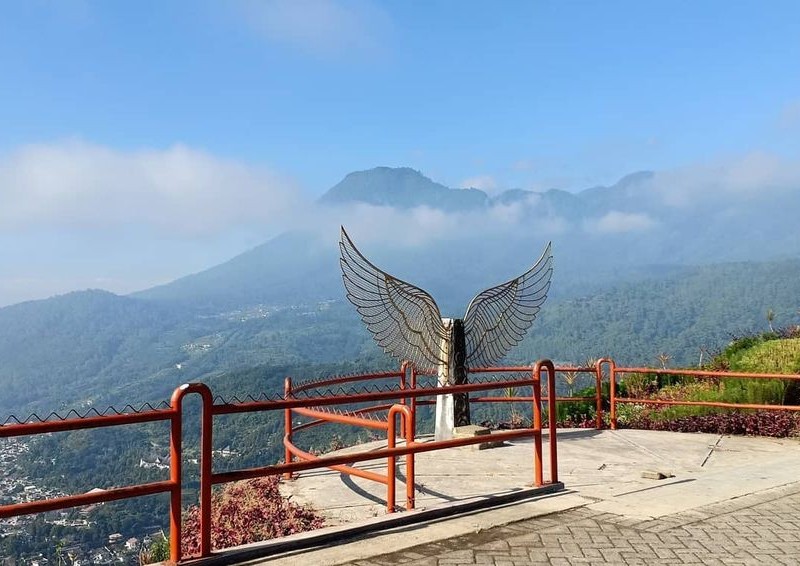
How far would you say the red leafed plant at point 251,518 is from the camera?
270 inches

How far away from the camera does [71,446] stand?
199 ft

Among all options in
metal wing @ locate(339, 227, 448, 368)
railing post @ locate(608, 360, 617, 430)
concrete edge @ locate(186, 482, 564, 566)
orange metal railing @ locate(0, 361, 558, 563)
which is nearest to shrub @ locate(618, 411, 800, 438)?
railing post @ locate(608, 360, 617, 430)

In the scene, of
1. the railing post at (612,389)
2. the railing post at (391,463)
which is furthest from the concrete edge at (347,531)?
the railing post at (612,389)

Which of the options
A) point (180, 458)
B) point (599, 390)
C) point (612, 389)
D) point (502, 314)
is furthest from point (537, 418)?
point (502, 314)

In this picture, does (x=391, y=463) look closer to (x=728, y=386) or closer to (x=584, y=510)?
(x=584, y=510)

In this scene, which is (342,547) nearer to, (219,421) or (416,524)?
(416,524)

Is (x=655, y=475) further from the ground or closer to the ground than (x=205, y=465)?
closer to the ground

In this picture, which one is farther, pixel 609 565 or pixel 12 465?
pixel 12 465

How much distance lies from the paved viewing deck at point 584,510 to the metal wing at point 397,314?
5.70ft

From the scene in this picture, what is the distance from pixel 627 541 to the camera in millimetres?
5492

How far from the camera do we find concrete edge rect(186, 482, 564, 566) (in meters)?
5.09

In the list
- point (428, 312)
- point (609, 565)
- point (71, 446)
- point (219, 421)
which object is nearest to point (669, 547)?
point (609, 565)

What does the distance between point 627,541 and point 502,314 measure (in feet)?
23.1

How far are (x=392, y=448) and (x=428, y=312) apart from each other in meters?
5.38
